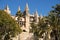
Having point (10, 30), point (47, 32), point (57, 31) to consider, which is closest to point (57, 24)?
point (57, 31)

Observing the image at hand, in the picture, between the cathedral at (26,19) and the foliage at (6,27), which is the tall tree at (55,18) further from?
the cathedral at (26,19)

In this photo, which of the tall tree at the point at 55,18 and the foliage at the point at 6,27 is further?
the foliage at the point at 6,27

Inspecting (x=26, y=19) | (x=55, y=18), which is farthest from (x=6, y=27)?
(x=26, y=19)

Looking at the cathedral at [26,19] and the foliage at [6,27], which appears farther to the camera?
the cathedral at [26,19]

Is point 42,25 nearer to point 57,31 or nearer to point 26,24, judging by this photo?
point 57,31

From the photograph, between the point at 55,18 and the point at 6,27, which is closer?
the point at 55,18

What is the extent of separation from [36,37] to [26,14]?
43565mm

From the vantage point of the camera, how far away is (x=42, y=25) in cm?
6606

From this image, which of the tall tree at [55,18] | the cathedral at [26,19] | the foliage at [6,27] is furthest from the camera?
the cathedral at [26,19]

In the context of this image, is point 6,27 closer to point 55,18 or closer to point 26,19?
point 55,18

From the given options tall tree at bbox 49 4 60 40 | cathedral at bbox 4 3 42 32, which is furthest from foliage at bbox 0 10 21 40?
cathedral at bbox 4 3 42 32

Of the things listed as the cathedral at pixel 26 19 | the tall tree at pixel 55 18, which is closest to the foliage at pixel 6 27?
the tall tree at pixel 55 18

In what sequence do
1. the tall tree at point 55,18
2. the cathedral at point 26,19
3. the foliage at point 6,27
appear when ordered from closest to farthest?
1. the tall tree at point 55,18
2. the foliage at point 6,27
3. the cathedral at point 26,19

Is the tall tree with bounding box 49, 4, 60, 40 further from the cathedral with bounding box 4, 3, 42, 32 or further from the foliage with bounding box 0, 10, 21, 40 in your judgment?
the cathedral with bounding box 4, 3, 42, 32
